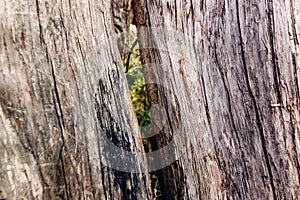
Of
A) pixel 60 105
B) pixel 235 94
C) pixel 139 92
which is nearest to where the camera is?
pixel 60 105

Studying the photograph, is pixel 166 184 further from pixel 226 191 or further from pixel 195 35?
pixel 195 35

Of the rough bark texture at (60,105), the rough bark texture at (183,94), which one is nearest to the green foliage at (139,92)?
the rough bark texture at (183,94)

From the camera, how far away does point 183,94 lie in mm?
2025

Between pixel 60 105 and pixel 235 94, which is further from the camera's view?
pixel 235 94

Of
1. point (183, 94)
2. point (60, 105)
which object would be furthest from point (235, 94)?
point (60, 105)

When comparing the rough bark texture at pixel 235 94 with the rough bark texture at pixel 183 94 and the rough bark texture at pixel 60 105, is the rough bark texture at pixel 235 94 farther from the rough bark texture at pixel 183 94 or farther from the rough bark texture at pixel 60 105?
the rough bark texture at pixel 60 105

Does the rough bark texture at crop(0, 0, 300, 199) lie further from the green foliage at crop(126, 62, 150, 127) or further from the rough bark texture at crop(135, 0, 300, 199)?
the green foliage at crop(126, 62, 150, 127)

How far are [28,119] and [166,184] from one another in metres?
0.80

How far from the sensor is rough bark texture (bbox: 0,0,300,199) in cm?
173

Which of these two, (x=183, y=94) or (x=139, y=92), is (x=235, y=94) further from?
(x=139, y=92)

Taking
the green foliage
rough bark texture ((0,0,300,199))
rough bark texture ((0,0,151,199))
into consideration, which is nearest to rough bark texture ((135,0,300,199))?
rough bark texture ((0,0,300,199))

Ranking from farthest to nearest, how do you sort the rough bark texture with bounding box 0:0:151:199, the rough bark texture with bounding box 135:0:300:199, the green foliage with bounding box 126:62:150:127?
the green foliage with bounding box 126:62:150:127 < the rough bark texture with bounding box 135:0:300:199 < the rough bark texture with bounding box 0:0:151:199

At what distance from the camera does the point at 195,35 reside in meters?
2.04

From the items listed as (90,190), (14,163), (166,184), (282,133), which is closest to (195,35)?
(282,133)
